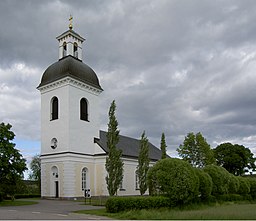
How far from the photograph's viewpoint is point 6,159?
2873 cm

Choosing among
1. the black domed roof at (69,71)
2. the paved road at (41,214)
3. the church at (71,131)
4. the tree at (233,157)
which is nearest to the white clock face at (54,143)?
the church at (71,131)

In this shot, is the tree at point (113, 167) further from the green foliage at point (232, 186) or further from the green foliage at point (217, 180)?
the green foliage at point (232, 186)

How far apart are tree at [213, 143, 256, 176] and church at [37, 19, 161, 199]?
120 feet

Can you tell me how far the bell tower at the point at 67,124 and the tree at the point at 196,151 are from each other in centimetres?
1524

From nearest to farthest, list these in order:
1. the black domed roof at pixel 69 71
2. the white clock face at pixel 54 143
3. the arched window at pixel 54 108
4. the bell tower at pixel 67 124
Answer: the bell tower at pixel 67 124 < the white clock face at pixel 54 143 < the black domed roof at pixel 69 71 < the arched window at pixel 54 108

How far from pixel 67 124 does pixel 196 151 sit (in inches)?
840

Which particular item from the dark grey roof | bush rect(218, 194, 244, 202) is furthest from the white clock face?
bush rect(218, 194, 244, 202)

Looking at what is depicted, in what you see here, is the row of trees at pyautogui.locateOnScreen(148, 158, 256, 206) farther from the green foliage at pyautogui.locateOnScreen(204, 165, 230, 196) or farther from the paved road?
the paved road

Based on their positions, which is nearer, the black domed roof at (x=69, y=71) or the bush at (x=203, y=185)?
the bush at (x=203, y=185)

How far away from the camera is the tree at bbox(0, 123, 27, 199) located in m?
28.7

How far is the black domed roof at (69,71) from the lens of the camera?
3841 cm

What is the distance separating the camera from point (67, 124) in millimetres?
37344

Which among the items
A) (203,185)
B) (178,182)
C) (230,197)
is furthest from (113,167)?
(230,197)

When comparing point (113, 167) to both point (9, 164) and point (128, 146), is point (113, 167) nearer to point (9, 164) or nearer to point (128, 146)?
point (9, 164)
